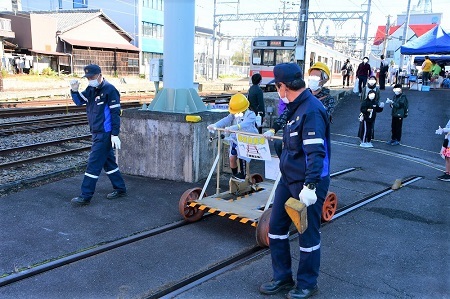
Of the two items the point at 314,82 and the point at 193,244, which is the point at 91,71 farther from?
the point at 314,82

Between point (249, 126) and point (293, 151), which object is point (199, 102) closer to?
point (249, 126)

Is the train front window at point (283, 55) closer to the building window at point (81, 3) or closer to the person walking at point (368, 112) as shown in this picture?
the person walking at point (368, 112)

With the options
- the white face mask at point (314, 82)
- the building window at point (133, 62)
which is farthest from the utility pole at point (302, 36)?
the building window at point (133, 62)

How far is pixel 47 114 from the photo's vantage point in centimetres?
1811

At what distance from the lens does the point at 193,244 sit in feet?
16.1

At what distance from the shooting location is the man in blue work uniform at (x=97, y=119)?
611 cm

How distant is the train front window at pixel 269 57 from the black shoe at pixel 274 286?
2152 cm

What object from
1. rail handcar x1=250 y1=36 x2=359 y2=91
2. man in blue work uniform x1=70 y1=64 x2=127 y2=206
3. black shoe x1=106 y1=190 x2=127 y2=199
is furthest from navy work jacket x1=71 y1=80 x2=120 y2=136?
rail handcar x1=250 y1=36 x2=359 y2=91

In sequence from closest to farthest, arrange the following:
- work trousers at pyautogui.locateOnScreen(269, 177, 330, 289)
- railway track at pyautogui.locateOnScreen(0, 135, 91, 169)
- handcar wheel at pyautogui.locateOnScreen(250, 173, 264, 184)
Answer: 1. work trousers at pyautogui.locateOnScreen(269, 177, 330, 289)
2. handcar wheel at pyautogui.locateOnScreen(250, 173, 264, 184)
3. railway track at pyautogui.locateOnScreen(0, 135, 91, 169)

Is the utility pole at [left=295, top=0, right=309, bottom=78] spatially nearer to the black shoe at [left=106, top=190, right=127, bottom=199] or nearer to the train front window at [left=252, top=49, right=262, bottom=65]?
the black shoe at [left=106, top=190, right=127, bottom=199]

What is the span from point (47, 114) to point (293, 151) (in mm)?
16975

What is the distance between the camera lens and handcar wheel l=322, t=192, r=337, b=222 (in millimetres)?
5666

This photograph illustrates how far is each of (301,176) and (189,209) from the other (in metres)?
2.45

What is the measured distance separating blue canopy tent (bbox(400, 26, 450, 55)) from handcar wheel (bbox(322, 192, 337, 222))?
1523 cm
